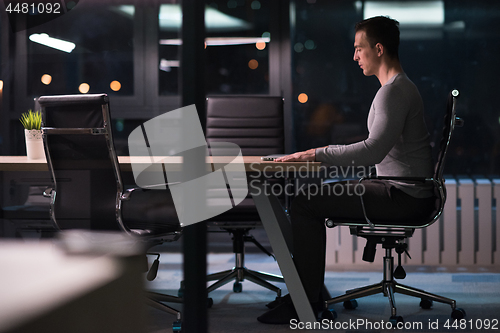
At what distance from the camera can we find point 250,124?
322 cm

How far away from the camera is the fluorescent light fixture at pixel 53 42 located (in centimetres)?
438

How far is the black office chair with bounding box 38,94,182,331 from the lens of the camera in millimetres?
2189

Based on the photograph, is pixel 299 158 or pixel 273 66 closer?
pixel 299 158

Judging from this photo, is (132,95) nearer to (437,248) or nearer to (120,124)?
(120,124)

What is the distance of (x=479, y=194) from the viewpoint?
364 cm

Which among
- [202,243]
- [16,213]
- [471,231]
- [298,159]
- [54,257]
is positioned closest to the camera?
[202,243]

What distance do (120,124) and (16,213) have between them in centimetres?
161

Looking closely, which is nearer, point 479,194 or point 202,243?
point 202,243

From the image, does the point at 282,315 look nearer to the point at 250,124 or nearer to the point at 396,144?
the point at 396,144

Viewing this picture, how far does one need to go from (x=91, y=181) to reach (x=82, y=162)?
10cm

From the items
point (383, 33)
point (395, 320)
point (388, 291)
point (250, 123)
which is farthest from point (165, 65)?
point (395, 320)

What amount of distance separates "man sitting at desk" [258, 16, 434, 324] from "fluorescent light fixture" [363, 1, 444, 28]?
1942 millimetres

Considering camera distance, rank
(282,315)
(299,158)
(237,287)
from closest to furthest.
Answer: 1. (299,158)
2. (282,315)
3. (237,287)

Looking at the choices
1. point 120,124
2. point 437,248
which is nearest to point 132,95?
point 120,124
